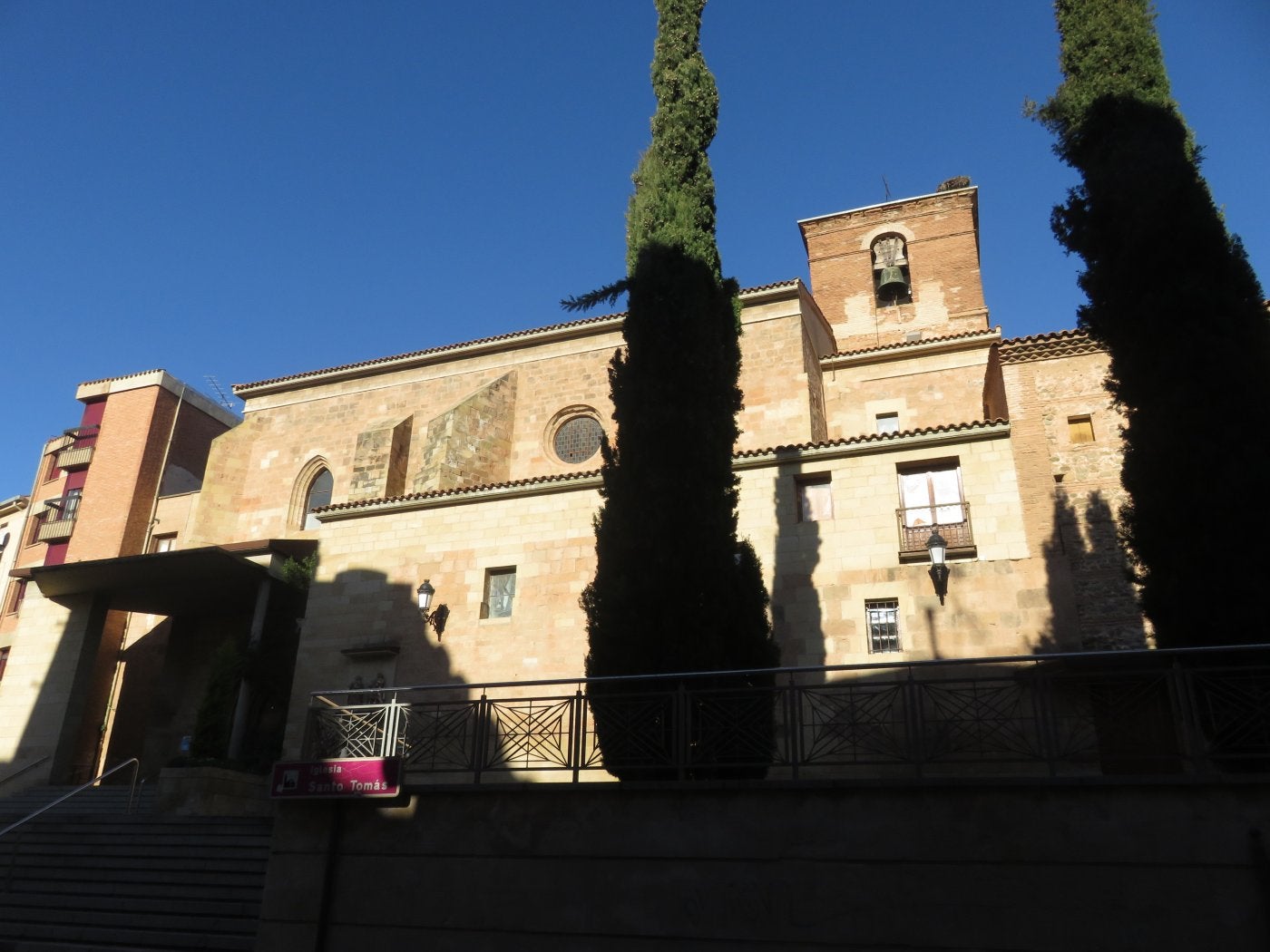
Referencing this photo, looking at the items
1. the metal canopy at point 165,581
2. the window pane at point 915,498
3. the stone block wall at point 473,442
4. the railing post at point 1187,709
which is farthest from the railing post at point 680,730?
the metal canopy at point 165,581

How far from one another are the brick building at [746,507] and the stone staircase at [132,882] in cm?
289

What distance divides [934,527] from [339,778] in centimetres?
923

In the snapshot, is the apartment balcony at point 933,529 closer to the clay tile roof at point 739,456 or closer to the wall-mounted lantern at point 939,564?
the wall-mounted lantern at point 939,564

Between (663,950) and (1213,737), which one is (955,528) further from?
(663,950)

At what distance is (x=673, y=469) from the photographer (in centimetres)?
1048

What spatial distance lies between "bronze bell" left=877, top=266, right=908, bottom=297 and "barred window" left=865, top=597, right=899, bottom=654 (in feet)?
48.5

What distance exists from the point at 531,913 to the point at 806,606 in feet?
24.4

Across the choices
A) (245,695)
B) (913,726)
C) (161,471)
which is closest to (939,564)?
(913,726)

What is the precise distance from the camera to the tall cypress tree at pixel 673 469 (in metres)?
9.60

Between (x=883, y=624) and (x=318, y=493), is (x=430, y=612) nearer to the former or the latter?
(x=883, y=624)

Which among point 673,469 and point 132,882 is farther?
point 132,882

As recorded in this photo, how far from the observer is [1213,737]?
7223mm

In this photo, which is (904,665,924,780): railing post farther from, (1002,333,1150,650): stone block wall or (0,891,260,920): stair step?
(0,891,260,920): stair step

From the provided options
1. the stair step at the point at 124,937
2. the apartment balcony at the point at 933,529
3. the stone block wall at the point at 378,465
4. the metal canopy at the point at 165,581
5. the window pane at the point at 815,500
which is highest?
the stone block wall at the point at 378,465
